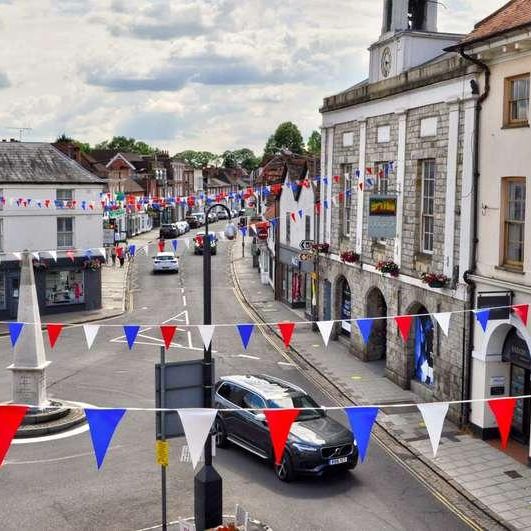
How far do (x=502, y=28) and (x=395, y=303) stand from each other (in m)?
9.29

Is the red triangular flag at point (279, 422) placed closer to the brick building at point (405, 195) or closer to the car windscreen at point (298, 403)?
the car windscreen at point (298, 403)

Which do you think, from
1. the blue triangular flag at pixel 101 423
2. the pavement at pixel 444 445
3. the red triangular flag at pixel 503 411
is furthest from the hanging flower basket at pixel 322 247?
→ the blue triangular flag at pixel 101 423

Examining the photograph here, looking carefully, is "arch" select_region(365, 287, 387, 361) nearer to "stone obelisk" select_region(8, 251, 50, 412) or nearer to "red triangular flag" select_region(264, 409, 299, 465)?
"stone obelisk" select_region(8, 251, 50, 412)

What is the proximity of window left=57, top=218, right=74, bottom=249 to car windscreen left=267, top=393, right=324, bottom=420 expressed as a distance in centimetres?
2237

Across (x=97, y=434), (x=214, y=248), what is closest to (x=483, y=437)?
→ (x=97, y=434)

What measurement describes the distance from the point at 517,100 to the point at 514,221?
2.76 metres

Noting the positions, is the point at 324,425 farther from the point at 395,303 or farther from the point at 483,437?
the point at 395,303

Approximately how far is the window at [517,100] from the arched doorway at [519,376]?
15.9ft

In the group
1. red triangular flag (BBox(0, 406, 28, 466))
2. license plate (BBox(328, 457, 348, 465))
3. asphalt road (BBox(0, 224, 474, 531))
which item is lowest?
asphalt road (BBox(0, 224, 474, 531))

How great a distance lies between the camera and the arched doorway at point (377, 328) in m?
26.7

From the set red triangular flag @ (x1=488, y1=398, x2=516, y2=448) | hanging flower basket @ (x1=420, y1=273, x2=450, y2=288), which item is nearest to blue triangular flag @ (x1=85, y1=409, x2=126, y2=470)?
red triangular flag @ (x1=488, y1=398, x2=516, y2=448)

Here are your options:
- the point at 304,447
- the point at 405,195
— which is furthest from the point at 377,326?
the point at 304,447

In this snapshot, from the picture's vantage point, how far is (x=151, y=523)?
1370 cm

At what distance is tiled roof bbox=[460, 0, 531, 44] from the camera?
17109 mm
